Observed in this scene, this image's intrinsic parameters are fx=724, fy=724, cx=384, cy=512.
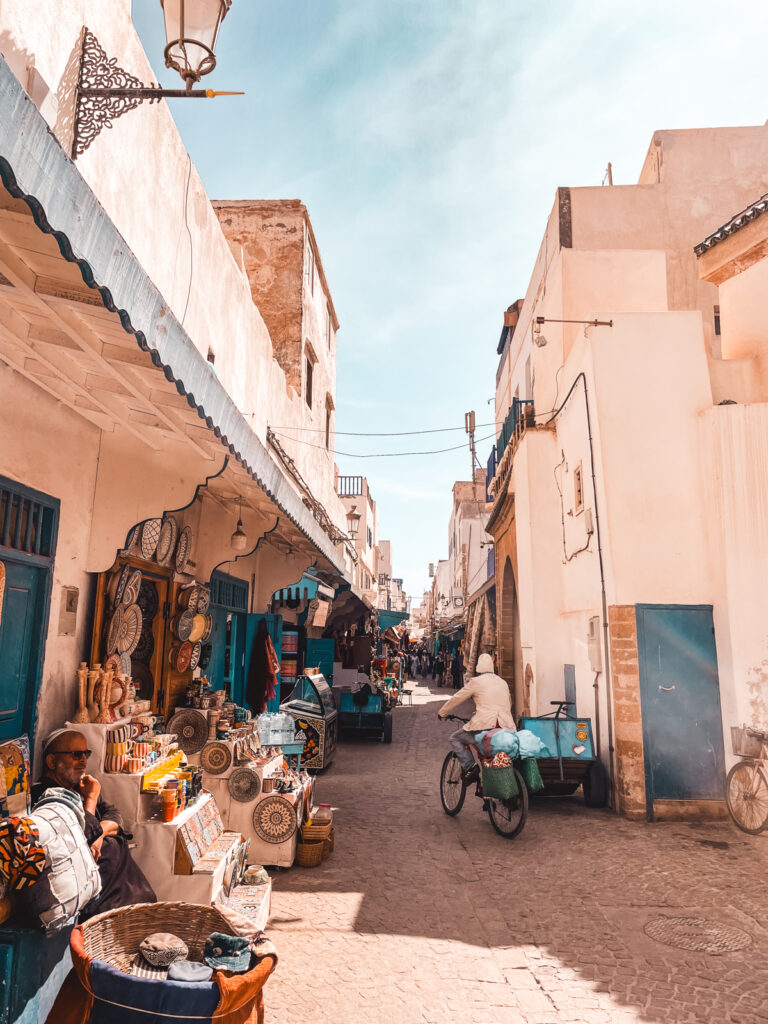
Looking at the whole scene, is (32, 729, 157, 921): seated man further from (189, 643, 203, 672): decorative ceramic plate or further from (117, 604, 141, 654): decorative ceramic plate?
(189, 643, 203, 672): decorative ceramic plate

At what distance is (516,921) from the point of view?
482 centimetres

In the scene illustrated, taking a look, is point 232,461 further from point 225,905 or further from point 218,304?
point 218,304

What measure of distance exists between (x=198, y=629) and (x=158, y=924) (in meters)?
4.32

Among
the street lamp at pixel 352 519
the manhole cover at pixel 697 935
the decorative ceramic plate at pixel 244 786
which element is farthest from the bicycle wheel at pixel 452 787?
the street lamp at pixel 352 519

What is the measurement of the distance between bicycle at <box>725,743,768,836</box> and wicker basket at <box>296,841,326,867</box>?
13.7 ft

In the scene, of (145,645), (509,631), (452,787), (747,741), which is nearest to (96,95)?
(145,645)

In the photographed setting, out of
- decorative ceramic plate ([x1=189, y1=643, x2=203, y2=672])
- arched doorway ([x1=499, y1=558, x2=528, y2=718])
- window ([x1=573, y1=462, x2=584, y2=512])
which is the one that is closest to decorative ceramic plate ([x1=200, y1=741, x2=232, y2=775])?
decorative ceramic plate ([x1=189, y1=643, x2=203, y2=672])

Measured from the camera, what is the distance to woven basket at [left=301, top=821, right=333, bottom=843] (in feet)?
19.4

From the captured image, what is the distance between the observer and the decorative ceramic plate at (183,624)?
6824mm

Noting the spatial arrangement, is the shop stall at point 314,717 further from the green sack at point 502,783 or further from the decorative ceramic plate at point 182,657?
the green sack at point 502,783

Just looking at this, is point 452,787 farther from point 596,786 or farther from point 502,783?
point 596,786

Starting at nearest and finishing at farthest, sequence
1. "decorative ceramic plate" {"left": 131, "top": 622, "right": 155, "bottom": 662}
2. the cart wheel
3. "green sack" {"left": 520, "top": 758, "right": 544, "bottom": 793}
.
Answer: "decorative ceramic plate" {"left": 131, "top": 622, "right": 155, "bottom": 662}
"green sack" {"left": 520, "top": 758, "right": 544, "bottom": 793}
the cart wheel

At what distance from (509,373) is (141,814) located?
678 inches

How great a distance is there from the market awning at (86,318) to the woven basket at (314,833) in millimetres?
2973
